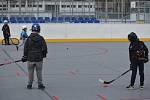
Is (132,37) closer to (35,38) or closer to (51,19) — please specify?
(35,38)

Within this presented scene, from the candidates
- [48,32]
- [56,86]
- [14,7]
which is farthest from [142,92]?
[14,7]

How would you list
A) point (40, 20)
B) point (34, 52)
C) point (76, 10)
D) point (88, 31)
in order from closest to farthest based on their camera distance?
point (34, 52) → point (88, 31) → point (40, 20) → point (76, 10)

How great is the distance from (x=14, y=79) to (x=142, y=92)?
13.7 feet

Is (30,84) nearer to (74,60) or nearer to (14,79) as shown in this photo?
(14,79)

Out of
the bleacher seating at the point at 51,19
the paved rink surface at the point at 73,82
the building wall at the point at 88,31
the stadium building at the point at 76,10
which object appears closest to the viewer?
the paved rink surface at the point at 73,82

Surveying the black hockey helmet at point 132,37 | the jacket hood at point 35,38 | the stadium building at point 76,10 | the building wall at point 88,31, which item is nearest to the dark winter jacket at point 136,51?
the black hockey helmet at point 132,37

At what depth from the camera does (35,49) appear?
1180 cm

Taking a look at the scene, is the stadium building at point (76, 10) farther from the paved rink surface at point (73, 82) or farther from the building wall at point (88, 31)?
the paved rink surface at point (73, 82)

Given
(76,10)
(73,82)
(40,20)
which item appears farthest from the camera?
(76,10)

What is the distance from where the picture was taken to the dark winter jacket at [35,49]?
11.8 meters

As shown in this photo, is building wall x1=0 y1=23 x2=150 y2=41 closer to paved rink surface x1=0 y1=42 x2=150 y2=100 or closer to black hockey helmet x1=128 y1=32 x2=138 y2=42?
paved rink surface x1=0 y1=42 x2=150 y2=100

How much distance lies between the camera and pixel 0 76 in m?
14.2

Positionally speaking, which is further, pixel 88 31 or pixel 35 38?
pixel 88 31

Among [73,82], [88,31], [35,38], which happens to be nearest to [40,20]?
[88,31]
